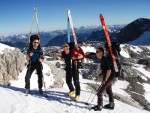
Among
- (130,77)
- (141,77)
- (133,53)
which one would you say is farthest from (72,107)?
(133,53)

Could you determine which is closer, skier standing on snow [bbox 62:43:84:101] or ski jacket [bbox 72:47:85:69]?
ski jacket [bbox 72:47:85:69]

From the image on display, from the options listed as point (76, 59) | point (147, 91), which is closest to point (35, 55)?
point (76, 59)

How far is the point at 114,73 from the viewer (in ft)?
51.2

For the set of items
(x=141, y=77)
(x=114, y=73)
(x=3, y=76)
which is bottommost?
(x=141, y=77)

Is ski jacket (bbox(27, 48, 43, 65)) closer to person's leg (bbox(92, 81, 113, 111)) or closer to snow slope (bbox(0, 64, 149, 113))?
snow slope (bbox(0, 64, 149, 113))

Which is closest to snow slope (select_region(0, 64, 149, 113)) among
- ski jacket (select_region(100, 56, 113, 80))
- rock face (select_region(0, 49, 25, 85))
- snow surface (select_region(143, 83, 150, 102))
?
ski jacket (select_region(100, 56, 113, 80))

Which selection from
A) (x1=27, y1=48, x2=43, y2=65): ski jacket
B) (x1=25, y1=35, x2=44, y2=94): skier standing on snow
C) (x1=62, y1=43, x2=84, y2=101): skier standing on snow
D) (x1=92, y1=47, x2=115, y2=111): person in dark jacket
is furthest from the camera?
(x1=27, y1=48, x2=43, y2=65): ski jacket

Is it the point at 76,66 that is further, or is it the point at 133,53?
the point at 133,53

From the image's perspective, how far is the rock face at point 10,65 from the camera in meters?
42.7

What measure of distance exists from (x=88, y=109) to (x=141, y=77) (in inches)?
2863

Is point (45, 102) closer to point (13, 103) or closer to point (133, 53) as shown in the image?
point (13, 103)

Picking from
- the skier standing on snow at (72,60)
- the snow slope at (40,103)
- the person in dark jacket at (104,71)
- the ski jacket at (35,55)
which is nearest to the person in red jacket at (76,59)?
the skier standing on snow at (72,60)

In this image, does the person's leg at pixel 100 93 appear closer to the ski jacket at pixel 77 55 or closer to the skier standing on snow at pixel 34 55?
the ski jacket at pixel 77 55

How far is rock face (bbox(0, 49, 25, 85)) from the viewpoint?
140 ft
